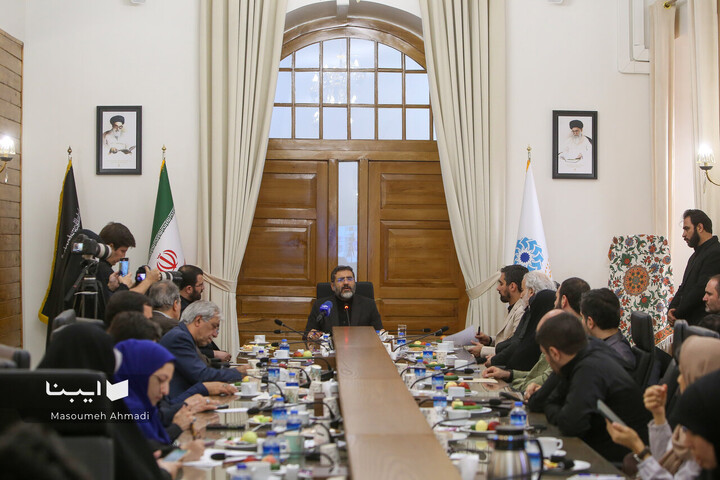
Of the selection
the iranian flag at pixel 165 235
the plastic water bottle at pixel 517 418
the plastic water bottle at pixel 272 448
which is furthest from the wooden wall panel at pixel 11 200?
the plastic water bottle at pixel 517 418

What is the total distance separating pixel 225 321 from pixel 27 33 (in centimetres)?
305

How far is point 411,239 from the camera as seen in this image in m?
7.63

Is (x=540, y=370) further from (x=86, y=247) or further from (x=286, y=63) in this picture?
(x=286, y=63)

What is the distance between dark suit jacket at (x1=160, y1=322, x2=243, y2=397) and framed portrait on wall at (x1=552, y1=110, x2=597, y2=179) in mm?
4243

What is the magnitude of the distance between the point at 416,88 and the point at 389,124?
0.44 meters

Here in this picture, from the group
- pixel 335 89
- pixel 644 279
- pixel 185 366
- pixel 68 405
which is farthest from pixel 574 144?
pixel 68 405

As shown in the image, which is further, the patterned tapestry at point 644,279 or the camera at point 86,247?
the patterned tapestry at point 644,279

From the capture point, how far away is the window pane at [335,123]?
7.62 metres

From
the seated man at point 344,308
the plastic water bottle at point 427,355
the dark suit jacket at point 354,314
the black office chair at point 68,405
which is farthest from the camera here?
the dark suit jacket at point 354,314

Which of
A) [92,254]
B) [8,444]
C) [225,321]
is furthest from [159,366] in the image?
[225,321]

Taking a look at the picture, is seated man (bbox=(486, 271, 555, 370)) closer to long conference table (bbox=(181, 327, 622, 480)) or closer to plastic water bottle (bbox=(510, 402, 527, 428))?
long conference table (bbox=(181, 327, 622, 480))

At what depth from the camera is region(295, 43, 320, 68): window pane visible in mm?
7676

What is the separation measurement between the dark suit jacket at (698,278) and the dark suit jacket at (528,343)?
123cm

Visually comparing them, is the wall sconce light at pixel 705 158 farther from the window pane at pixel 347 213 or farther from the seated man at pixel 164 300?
the seated man at pixel 164 300
